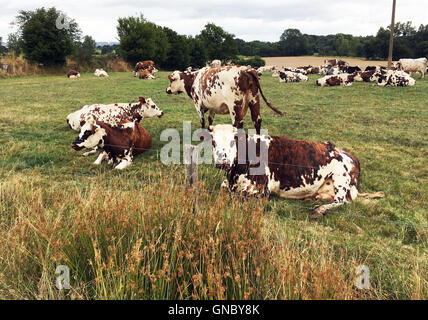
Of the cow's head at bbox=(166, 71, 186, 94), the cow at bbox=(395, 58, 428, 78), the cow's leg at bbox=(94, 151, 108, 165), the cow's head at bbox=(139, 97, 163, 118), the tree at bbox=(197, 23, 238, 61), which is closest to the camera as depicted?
the cow's leg at bbox=(94, 151, 108, 165)

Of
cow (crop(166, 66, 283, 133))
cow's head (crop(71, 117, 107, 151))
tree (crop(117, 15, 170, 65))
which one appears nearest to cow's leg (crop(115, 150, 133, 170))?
cow's head (crop(71, 117, 107, 151))

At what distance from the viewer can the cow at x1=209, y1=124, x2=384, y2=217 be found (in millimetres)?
4711

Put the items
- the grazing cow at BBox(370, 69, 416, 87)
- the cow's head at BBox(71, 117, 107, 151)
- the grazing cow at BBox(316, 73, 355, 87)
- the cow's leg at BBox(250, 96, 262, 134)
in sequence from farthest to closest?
the grazing cow at BBox(316, 73, 355, 87) → the grazing cow at BBox(370, 69, 416, 87) → the cow's leg at BBox(250, 96, 262, 134) → the cow's head at BBox(71, 117, 107, 151)

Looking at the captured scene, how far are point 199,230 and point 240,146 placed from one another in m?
2.02

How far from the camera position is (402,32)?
225 ft

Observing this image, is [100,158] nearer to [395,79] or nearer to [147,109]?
[147,109]

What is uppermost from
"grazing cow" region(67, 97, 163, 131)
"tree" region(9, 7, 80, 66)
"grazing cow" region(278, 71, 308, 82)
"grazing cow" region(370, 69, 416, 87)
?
"tree" region(9, 7, 80, 66)

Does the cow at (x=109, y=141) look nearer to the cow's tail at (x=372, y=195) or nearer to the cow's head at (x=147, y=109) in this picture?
the cow's head at (x=147, y=109)

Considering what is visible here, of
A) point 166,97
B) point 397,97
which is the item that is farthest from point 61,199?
point 397,97

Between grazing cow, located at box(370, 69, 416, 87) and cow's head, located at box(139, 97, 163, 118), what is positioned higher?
grazing cow, located at box(370, 69, 416, 87)

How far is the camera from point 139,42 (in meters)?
39.1

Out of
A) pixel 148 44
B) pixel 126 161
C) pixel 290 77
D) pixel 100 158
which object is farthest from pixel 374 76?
pixel 148 44

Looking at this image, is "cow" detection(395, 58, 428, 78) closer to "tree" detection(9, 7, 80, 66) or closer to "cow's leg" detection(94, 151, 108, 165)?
"cow's leg" detection(94, 151, 108, 165)

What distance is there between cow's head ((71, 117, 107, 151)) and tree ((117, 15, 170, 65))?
115 feet
